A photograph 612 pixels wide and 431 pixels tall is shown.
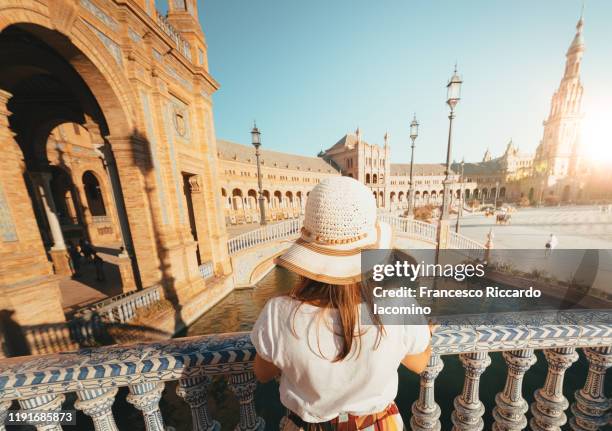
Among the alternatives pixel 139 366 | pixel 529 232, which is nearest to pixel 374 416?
pixel 139 366

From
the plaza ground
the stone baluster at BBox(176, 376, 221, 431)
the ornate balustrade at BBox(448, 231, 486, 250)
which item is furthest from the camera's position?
the plaza ground

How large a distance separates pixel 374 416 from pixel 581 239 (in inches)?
924

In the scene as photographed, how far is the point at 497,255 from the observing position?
11.6 metres

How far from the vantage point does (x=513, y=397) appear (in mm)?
1610

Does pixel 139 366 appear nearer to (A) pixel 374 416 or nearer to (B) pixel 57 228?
(A) pixel 374 416

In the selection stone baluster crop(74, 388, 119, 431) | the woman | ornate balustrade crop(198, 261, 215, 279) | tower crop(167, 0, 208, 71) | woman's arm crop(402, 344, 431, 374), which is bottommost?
ornate balustrade crop(198, 261, 215, 279)

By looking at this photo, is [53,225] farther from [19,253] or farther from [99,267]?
[19,253]

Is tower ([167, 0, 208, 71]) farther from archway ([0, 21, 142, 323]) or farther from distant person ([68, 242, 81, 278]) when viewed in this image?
distant person ([68, 242, 81, 278])

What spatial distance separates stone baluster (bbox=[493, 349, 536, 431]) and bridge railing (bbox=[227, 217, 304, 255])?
30.7ft

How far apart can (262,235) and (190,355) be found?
11128 millimetres

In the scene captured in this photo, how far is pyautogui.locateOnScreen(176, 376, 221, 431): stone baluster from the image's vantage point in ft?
4.68

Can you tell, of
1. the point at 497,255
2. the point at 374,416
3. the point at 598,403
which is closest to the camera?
the point at 374,416

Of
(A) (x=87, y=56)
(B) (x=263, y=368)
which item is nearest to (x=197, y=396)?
(B) (x=263, y=368)

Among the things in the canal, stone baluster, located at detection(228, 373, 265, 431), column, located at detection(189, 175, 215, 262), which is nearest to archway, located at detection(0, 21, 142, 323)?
column, located at detection(189, 175, 215, 262)
